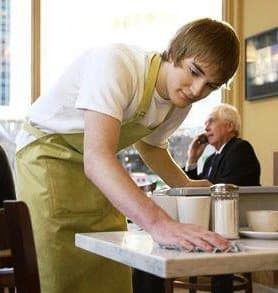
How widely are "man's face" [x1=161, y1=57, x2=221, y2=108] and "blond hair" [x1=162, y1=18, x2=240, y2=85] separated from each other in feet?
0.05

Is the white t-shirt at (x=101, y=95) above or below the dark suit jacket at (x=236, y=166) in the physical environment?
above

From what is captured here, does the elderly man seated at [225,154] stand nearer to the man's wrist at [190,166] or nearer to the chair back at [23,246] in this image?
the man's wrist at [190,166]

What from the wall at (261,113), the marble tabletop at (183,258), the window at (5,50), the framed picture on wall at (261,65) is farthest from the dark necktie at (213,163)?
the marble tabletop at (183,258)

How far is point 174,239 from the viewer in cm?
106

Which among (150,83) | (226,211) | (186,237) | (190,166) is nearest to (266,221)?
(226,211)

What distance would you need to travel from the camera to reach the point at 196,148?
4.13 metres

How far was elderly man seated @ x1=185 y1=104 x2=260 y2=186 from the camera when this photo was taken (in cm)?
349

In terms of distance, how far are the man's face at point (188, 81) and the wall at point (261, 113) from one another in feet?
9.13

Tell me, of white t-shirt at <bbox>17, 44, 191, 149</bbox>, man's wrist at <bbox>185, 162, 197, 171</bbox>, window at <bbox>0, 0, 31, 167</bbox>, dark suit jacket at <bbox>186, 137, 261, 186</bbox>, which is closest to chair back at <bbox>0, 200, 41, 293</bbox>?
white t-shirt at <bbox>17, 44, 191, 149</bbox>

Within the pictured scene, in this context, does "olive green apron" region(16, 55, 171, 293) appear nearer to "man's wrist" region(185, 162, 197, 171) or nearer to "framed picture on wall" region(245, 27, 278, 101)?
"man's wrist" region(185, 162, 197, 171)

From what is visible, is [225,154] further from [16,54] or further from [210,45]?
[210,45]

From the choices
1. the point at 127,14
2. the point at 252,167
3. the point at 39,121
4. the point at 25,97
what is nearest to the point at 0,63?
the point at 25,97

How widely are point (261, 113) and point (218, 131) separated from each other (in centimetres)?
54

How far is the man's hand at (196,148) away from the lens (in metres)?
A: 4.08
